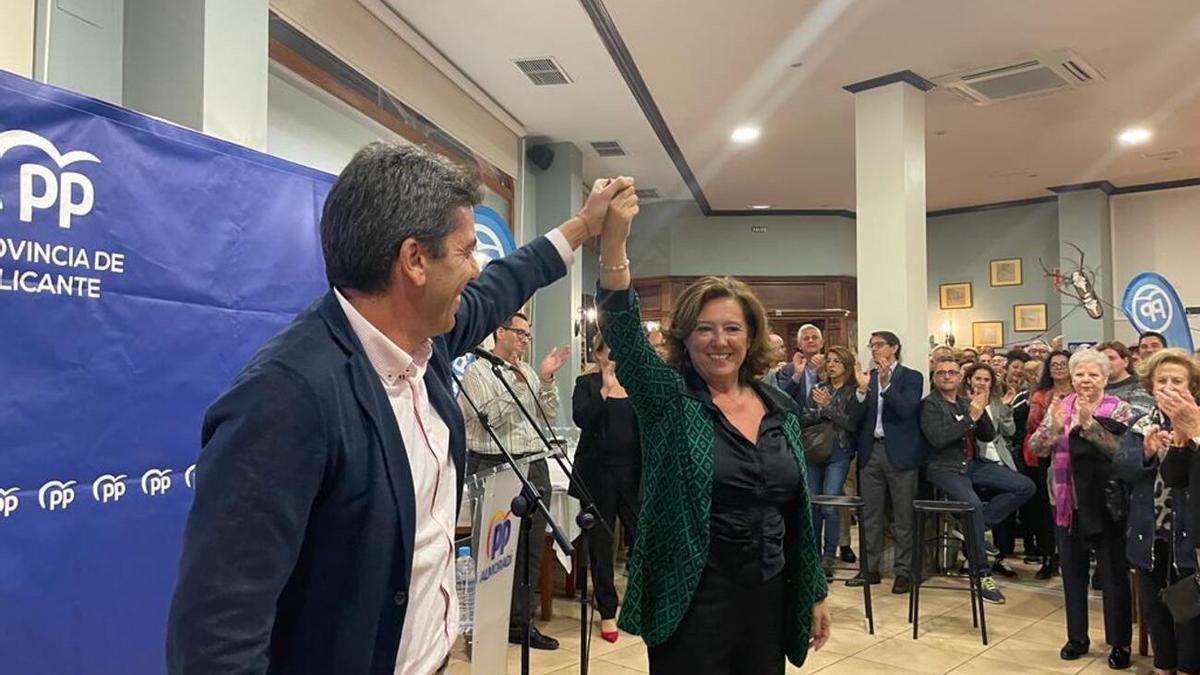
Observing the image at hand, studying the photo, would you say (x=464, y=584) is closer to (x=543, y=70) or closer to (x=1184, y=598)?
(x=1184, y=598)

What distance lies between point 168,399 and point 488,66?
4032 mm

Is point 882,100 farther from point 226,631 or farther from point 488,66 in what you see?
point 226,631

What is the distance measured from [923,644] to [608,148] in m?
5.10

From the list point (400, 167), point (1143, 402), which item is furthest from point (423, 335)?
point (1143, 402)

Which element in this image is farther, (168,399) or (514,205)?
(514,205)

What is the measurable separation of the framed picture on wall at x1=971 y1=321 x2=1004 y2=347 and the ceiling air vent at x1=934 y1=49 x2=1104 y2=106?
4976 mm

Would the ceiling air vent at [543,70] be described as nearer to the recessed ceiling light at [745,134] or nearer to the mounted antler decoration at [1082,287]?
the recessed ceiling light at [745,134]

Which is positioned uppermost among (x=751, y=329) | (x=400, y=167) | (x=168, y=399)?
(x=400, y=167)

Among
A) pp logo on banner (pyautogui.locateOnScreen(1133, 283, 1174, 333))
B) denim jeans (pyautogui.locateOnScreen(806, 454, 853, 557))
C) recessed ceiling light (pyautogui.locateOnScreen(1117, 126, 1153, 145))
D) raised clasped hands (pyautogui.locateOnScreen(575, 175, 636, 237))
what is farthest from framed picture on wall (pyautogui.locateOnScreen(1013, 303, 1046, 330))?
raised clasped hands (pyautogui.locateOnScreen(575, 175, 636, 237))

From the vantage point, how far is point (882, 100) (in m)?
5.88

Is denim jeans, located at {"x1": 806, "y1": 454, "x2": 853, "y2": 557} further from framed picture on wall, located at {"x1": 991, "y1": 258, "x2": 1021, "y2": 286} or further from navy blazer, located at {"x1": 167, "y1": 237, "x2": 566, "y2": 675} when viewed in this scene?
framed picture on wall, located at {"x1": 991, "y1": 258, "x2": 1021, "y2": 286}

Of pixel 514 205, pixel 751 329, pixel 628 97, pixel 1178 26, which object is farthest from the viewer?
pixel 514 205

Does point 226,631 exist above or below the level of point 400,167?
below

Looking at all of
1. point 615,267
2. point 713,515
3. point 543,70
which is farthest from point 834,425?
point 615,267
